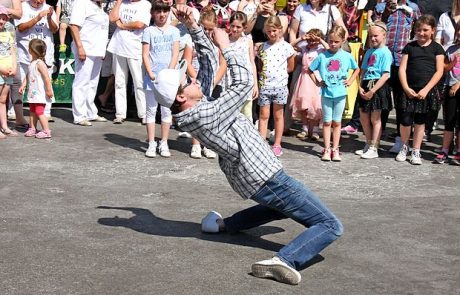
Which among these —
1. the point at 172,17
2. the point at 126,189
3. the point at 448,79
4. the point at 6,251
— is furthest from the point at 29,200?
the point at 448,79

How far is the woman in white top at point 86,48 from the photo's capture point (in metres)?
10.6

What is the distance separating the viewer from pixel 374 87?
9648 millimetres

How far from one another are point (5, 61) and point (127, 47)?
163 centimetres

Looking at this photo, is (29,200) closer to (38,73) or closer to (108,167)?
(108,167)

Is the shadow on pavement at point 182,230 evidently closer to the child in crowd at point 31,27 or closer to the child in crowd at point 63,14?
the child in crowd at point 31,27

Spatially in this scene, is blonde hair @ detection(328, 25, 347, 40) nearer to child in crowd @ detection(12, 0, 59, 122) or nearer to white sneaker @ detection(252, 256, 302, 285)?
child in crowd @ detection(12, 0, 59, 122)

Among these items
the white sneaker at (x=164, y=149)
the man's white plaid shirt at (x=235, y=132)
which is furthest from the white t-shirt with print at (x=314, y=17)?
the man's white plaid shirt at (x=235, y=132)

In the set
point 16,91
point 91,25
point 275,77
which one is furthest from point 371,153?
point 16,91

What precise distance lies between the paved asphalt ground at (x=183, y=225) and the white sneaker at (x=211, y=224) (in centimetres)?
11

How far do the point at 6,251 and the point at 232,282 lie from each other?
1667 mm

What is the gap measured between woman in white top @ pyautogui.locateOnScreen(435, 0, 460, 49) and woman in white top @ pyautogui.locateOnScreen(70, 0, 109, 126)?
4273 mm

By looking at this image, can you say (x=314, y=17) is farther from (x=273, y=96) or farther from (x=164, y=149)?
(x=164, y=149)

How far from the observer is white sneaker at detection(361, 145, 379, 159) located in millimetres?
9711

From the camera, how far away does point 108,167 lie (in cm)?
870
